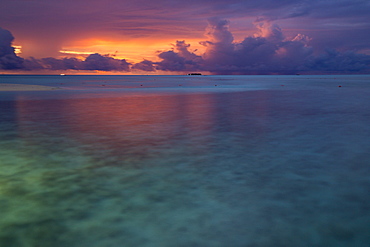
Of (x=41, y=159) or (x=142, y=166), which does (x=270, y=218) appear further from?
(x=41, y=159)

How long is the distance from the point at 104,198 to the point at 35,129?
26.6 feet

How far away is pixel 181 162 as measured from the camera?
7730mm

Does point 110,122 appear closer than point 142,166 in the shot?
No

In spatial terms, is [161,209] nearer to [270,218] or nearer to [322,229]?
[270,218]

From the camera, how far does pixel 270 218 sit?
4.69 meters

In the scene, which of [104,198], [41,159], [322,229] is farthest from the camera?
[41,159]

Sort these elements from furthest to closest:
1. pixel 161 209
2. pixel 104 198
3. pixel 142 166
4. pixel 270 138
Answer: pixel 270 138, pixel 142 166, pixel 104 198, pixel 161 209

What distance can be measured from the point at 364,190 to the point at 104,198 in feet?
14.1

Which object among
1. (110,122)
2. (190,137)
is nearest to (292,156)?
(190,137)

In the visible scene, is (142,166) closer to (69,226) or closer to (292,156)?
(69,226)

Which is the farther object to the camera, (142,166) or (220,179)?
(142,166)

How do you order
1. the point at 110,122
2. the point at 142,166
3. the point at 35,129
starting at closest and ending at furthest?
the point at 142,166
the point at 35,129
the point at 110,122

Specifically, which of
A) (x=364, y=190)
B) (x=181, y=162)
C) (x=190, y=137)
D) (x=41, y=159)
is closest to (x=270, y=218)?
(x=364, y=190)

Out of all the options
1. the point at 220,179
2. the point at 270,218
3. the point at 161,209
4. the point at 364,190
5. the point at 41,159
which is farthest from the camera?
the point at 41,159
